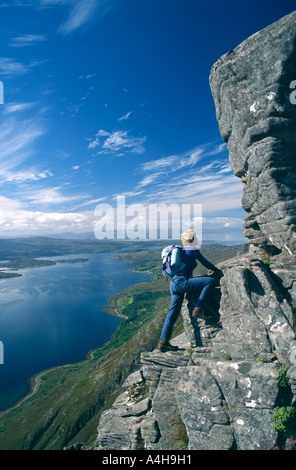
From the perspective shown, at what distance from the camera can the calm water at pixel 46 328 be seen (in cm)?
7869

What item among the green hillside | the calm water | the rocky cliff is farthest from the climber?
the calm water

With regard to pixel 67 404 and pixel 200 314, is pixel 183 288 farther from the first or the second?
pixel 67 404

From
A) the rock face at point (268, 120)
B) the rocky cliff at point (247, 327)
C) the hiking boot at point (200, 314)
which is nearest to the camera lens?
the rocky cliff at point (247, 327)

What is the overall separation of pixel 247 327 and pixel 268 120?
12694 mm

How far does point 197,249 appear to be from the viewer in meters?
12.2

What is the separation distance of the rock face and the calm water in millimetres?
84169

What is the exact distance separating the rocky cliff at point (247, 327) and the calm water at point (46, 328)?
246ft

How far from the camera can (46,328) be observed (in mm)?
107000

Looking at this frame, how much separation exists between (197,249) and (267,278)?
3960 millimetres

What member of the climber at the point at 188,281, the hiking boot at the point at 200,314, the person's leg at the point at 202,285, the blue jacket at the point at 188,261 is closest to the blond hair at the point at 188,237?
the climber at the point at 188,281

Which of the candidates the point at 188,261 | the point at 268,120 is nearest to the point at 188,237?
the point at 188,261

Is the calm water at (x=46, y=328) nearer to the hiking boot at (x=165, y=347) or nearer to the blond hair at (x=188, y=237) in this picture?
the hiking boot at (x=165, y=347)
